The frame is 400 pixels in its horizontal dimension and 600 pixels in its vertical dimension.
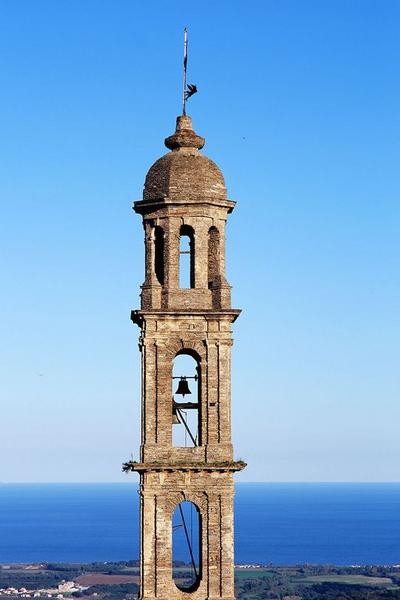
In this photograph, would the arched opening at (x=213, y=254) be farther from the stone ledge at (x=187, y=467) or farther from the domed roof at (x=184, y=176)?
the stone ledge at (x=187, y=467)

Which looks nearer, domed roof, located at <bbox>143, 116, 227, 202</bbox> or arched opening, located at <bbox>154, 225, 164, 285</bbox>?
domed roof, located at <bbox>143, 116, 227, 202</bbox>

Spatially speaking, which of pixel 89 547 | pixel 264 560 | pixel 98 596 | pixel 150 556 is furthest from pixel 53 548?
pixel 150 556

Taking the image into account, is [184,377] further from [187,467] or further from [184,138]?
[184,138]

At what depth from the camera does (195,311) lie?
33.4 metres

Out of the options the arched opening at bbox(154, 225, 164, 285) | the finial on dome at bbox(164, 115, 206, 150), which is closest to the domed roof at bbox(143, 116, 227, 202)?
the finial on dome at bbox(164, 115, 206, 150)

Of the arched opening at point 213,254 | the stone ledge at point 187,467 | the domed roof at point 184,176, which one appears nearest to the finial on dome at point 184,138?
the domed roof at point 184,176

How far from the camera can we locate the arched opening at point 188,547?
1299 inches

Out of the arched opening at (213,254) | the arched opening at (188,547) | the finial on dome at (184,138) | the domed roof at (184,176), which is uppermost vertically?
the finial on dome at (184,138)

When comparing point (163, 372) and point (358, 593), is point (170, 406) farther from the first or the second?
point (358, 593)

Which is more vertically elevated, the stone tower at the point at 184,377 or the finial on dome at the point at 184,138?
the finial on dome at the point at 184,138

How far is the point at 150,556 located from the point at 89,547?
543 ft

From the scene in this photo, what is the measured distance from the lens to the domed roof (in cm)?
3406

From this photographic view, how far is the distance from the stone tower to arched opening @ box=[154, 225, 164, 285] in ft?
0.09

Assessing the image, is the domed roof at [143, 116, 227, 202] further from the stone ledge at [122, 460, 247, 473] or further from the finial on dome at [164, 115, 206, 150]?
the stone ledge at [122, 460, 247, 473]
